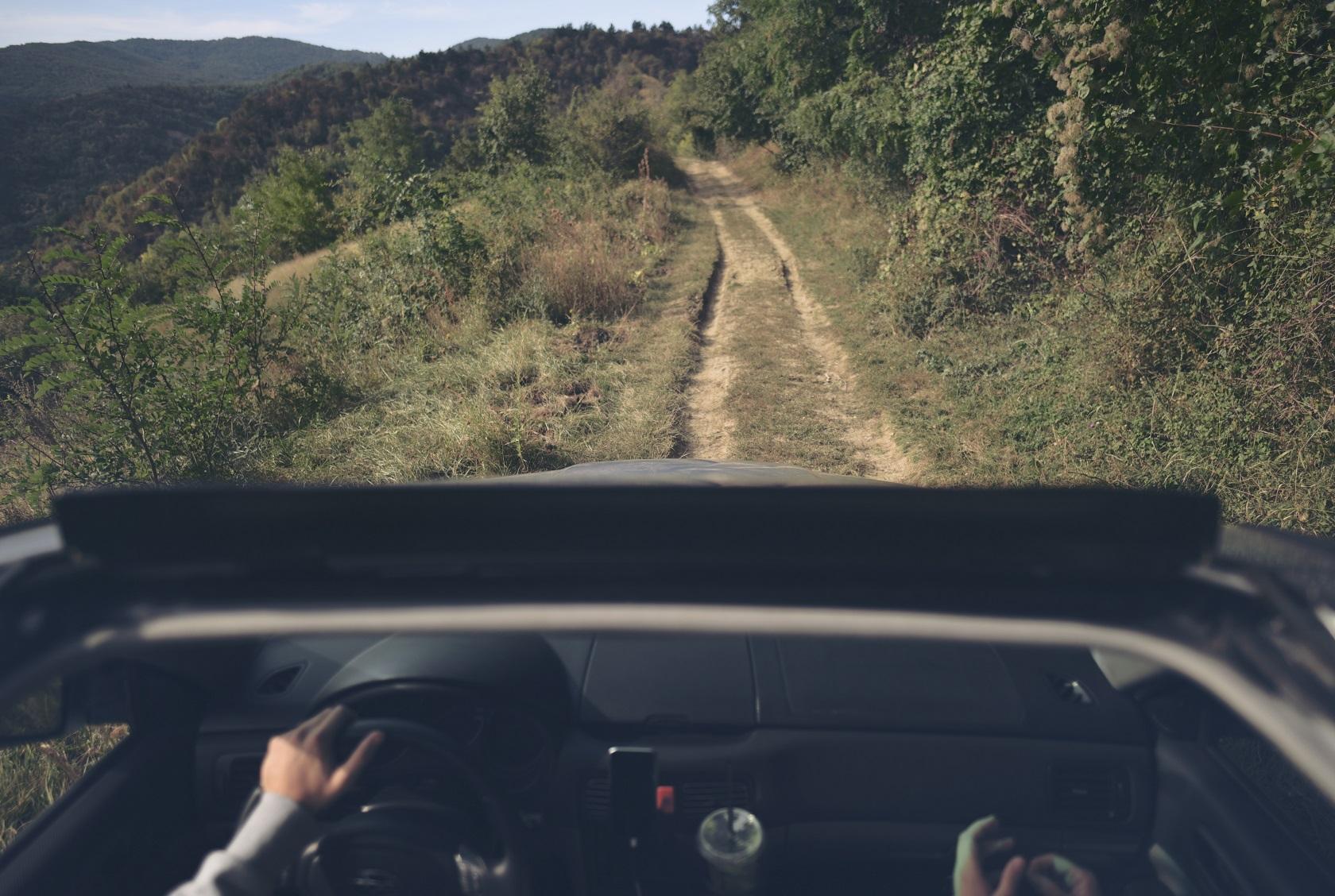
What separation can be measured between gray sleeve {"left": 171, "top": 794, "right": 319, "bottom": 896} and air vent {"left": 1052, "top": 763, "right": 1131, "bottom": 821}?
165 cm

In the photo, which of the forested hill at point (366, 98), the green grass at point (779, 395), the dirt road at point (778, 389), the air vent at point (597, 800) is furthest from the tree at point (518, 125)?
the air vent at point (597, 800)

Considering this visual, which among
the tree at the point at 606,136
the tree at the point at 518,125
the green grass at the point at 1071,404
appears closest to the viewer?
the green grass at the point at 1071,404

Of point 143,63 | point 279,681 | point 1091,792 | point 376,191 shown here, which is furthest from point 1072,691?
point 143,63

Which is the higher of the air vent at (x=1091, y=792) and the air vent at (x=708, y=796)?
the air vent at (x=1091, y=792)

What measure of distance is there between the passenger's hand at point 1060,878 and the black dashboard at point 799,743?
0.13m

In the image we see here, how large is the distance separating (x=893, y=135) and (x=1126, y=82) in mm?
5476

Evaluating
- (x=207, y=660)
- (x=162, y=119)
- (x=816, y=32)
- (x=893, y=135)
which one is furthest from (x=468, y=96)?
(x=207, y=660)

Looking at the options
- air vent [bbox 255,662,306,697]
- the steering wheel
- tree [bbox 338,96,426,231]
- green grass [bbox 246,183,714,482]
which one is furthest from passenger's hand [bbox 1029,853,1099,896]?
tree [bbox 338,96,426,231]

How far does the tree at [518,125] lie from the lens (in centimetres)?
2248

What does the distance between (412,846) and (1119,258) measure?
6992 mm

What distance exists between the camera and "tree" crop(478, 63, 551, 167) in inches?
885

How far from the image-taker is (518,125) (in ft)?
73.9

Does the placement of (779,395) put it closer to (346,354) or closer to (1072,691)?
(346,354)

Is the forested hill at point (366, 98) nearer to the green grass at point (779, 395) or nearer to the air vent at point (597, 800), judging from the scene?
the green grass at point (779, 395)
